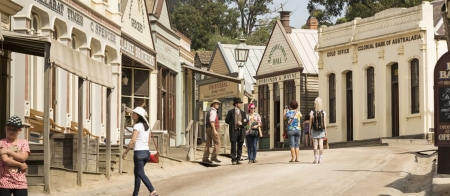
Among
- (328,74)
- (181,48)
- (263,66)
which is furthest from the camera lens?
(263,66)

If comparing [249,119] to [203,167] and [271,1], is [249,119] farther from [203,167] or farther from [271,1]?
[271,1]

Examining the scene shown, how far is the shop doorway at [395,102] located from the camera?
50125 mm

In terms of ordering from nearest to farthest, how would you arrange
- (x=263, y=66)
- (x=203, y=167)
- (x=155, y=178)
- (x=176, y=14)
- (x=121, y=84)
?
(x=155, y=178)
(x=203, y=167)
(x=121, y=84)
(x=263, y=66)
(x=176, y=14)

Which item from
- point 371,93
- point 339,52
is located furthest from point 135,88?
point 339,52

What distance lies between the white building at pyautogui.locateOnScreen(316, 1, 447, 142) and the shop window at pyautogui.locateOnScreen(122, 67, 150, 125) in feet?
45.0

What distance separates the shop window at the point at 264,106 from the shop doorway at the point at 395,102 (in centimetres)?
1267

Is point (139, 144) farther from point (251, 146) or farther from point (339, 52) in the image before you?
point (339, 52)

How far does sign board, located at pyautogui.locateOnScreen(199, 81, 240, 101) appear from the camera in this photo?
32.9m

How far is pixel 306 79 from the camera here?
5931cm

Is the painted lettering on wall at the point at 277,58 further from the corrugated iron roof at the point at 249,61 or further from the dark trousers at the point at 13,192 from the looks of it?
the dark trousers at the point at 13,192

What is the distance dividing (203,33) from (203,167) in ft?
212

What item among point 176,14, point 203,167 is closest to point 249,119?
point 203,167

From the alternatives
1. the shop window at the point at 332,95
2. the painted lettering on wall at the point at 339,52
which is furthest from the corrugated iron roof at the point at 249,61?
the painted lettering on wall at the point at 339,52

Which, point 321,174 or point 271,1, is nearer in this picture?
point 321,174
